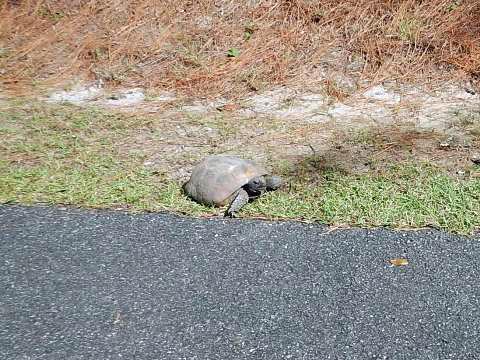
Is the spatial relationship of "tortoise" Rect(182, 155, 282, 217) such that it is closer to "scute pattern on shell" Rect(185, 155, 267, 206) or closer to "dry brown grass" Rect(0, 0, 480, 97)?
"scute pattern on shell" Rect(185, 155, 267, 206)

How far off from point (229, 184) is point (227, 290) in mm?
821

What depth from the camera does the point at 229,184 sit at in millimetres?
3234

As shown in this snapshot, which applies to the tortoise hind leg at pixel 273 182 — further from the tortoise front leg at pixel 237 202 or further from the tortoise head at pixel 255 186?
the tortoise front leg at pixel 237 202

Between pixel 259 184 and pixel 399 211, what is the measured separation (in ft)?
2.60

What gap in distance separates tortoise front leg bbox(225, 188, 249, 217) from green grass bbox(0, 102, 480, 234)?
0.05 m

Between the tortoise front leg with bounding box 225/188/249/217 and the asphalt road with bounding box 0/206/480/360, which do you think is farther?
the tortoise front leg with bounding box 225/188/249/217

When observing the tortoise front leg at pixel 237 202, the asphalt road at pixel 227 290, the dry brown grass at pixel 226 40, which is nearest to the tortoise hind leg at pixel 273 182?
the tortoise front leg at pixel 237 202

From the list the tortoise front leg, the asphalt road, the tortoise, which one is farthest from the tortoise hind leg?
the asphalt road

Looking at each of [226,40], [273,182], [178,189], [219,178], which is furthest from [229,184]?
[226,40]

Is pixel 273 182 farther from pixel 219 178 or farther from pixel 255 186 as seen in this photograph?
pixel 219 178

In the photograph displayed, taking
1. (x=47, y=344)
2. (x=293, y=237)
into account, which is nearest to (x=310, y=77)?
(x=293, y=237)

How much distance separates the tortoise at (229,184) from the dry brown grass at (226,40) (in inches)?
61.6

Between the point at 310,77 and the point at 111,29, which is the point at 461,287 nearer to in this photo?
the point at 310,77

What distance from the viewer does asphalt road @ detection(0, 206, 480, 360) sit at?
225cm
